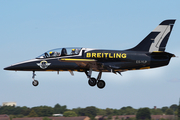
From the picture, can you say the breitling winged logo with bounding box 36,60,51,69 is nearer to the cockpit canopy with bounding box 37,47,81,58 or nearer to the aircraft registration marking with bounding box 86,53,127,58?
the cockpit canopy with bounding box 37,47,81,58

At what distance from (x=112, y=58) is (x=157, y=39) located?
4.89 m

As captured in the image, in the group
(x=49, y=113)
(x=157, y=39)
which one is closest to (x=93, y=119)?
(x=49, y=113)

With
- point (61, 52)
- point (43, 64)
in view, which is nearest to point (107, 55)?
point (61, 52)

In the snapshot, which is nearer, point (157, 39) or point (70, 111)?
point (157, 39)

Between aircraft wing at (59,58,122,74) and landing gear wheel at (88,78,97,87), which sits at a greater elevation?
aircraft wing at (59,58,122,74)

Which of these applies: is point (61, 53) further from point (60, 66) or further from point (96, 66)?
point (96, 66)

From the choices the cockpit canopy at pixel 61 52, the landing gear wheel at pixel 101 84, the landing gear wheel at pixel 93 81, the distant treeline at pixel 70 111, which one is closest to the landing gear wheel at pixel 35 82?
the cockpit canopy at pixel 61 52

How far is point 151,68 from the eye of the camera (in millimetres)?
33844

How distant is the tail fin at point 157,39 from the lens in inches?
1337

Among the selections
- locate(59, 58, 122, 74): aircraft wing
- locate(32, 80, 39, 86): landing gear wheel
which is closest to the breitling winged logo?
locate(32, 80, 39, 86): landing gear wheel

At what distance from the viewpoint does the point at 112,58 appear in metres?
33.4

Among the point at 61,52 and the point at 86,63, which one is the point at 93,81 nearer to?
the point at 86,63

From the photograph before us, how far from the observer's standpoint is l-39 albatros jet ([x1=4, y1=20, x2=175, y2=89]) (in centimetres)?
3291

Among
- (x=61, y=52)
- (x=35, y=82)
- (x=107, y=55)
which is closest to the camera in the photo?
(x=107, y=55)
